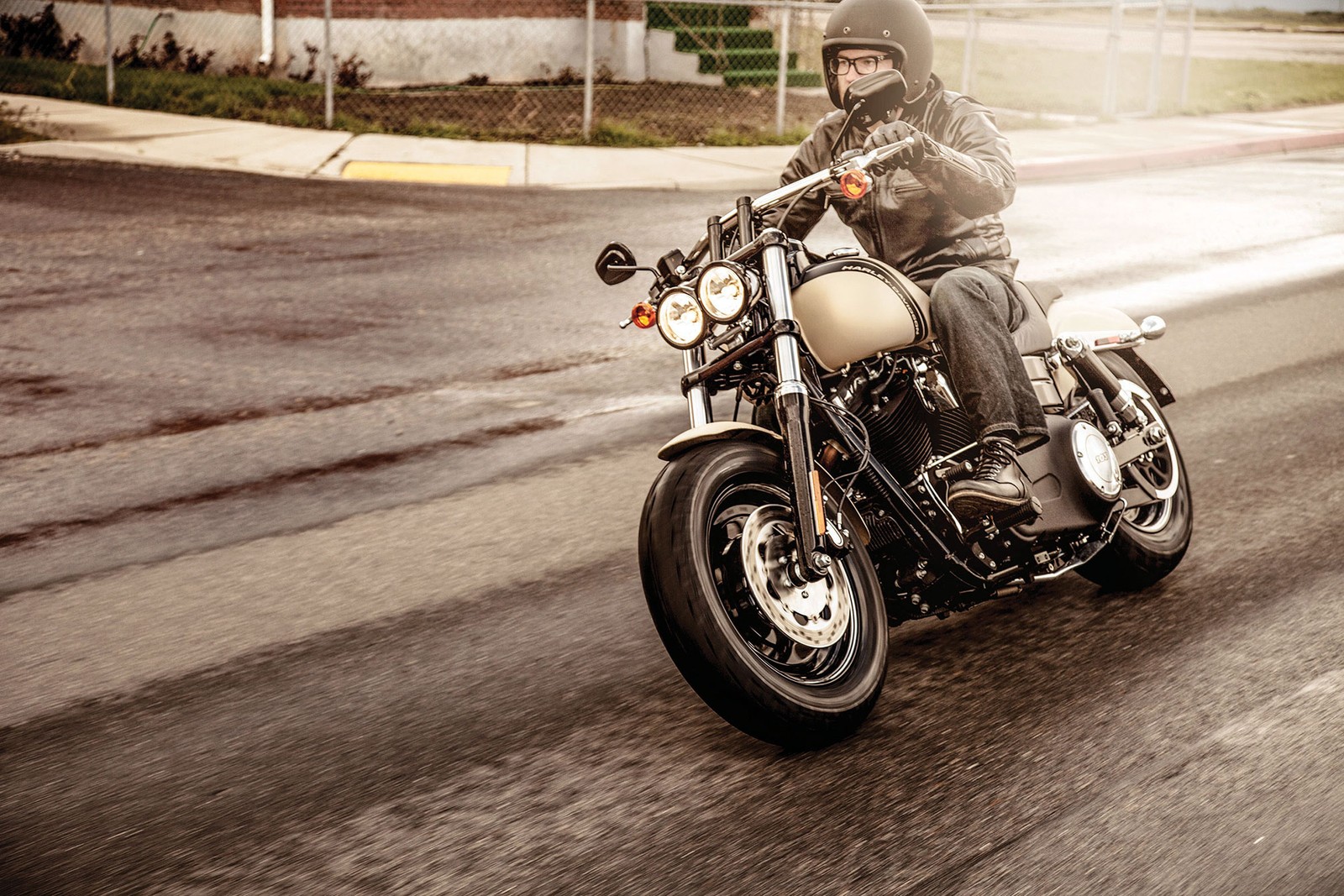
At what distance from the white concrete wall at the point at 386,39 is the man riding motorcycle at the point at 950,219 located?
15671mm

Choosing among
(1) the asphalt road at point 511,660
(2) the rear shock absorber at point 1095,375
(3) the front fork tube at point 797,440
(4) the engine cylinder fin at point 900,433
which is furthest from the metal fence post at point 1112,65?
(3) the front fork tube at point 797,440

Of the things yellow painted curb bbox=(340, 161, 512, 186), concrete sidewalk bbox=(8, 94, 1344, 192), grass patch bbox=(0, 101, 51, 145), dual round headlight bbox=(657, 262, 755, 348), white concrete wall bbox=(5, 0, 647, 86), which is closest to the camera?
dual round headlight bbox=(657, 262, 755, 348)

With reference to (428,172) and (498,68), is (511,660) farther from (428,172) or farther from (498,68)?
(498,68)

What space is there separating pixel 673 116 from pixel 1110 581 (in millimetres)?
15037

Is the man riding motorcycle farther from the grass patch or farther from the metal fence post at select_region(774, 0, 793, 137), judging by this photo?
the metal fence post at select_region(774, 0, 793, 137)

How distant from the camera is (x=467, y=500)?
19.4ft

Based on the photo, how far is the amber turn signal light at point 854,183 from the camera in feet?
11.5

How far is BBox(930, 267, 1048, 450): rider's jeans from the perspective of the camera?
4.11 m

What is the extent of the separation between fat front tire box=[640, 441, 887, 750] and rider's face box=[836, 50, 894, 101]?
1.27m

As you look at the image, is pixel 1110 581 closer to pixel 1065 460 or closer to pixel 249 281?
pixel 1065 460

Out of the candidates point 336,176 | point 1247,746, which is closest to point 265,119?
point 336,176

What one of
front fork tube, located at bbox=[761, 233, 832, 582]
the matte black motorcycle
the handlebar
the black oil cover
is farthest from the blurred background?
front fork tube, located at bbox=[761, 233, 832, 582]

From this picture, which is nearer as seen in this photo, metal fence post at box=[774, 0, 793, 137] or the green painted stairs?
metal fence post at box=[774, 0, 793, 137]

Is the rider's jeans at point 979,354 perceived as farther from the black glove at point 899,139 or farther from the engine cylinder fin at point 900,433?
the black glove at point 899,139
